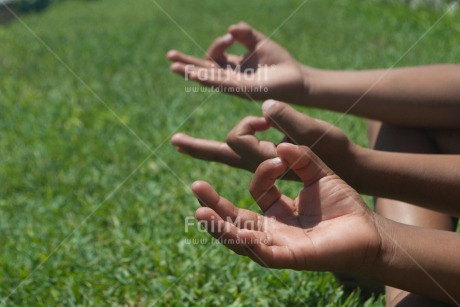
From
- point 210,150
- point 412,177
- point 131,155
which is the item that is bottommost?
point 131,155

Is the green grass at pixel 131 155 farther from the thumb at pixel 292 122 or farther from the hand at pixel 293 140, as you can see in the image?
the thumb at pixel 292 122

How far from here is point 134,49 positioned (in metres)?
6.85

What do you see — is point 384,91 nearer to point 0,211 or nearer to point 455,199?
point 455,199

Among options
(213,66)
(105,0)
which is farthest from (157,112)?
(105,0)

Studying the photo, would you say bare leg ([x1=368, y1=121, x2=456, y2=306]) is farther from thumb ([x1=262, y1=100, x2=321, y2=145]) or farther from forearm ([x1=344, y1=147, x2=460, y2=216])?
thumb ([x1=262, y1=100, x2=321, y2=145])

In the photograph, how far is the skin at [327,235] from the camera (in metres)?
1.73

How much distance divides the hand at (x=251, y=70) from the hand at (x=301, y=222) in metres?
0.87

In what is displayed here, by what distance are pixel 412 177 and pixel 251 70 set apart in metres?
1.07

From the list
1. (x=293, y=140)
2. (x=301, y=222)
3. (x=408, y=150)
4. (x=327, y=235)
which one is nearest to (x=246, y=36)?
(x=408, y=150)

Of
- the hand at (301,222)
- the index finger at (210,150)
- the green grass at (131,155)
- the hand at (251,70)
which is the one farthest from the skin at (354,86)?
the hand at (301,222)

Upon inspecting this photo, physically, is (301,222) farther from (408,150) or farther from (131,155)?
(131,155)

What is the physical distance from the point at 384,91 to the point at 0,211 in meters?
2.04

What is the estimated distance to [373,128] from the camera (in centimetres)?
277

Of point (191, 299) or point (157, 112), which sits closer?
point (191, 299)
